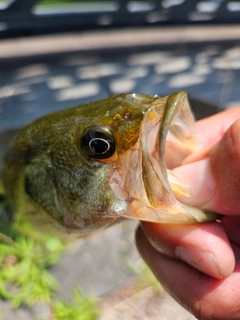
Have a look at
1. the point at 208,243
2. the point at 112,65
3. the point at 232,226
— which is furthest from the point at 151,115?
the point at 112,65

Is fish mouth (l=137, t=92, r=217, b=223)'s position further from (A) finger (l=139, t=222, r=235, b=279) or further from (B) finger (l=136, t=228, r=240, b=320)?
(B) finger (l=136, t=228, r=240, b=320)

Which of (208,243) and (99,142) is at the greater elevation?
(99,142)

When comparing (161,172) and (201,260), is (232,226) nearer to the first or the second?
(201,260)

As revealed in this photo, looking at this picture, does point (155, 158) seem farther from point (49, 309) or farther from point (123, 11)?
point (123, 11)

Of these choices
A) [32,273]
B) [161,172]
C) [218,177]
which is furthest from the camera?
[32,273]

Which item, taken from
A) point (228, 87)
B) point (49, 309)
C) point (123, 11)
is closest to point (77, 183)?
point (49, 309)

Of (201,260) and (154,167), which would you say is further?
(201,260)

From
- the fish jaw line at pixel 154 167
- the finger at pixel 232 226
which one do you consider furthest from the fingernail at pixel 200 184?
the finger at pixel 232 226
